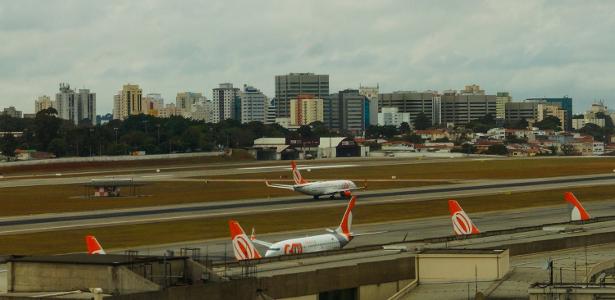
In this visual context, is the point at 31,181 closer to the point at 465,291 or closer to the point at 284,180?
the point at 284,180

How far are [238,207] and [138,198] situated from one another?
2969 cm

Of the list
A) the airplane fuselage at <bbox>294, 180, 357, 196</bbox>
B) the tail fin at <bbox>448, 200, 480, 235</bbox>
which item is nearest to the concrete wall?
the tail fin at <bbox>448, 200, 480, 235</bbox>

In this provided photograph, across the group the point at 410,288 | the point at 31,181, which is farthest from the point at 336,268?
the point at 31,181

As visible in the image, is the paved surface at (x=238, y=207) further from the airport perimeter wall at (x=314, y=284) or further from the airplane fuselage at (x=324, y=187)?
the airport perimeter wall at (x=314, y=284)

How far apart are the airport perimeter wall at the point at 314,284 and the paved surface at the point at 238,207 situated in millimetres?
56561

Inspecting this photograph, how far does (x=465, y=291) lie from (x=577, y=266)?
860 cm

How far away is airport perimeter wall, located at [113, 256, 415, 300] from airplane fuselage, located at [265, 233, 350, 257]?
48.2 ft

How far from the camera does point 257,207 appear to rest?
12500 cm

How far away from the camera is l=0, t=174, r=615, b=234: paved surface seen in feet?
Result: 357

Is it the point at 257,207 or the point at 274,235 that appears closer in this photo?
the point at 274,235

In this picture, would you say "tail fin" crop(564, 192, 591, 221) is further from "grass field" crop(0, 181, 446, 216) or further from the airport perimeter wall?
"grass field" crop(0, 181, 446, 216)

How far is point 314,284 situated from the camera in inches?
1854

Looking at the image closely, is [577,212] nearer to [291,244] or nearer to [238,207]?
[291,244]

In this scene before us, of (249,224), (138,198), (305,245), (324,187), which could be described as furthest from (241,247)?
(138,198)
